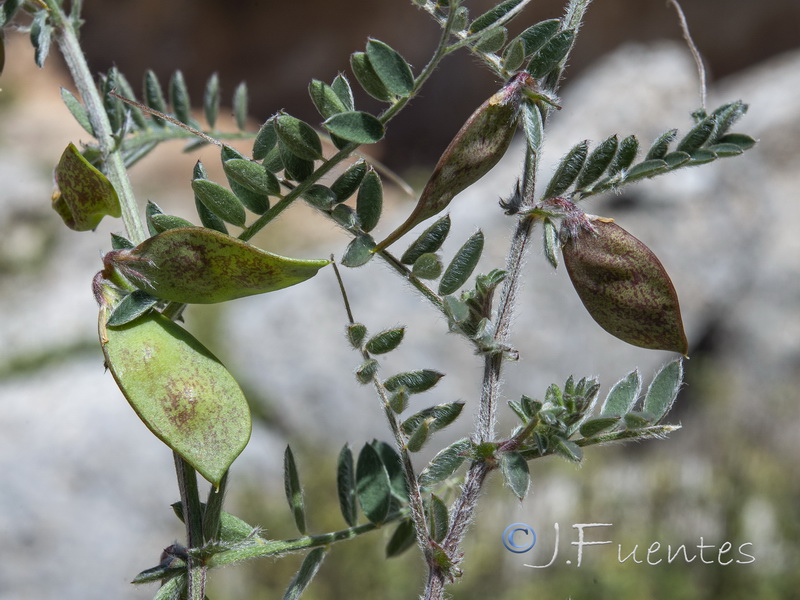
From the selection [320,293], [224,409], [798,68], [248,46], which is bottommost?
[224,409]

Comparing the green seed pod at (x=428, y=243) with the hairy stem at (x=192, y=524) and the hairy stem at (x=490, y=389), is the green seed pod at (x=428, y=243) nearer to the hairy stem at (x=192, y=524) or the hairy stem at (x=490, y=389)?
the hairy stem at (x=490, y=389)

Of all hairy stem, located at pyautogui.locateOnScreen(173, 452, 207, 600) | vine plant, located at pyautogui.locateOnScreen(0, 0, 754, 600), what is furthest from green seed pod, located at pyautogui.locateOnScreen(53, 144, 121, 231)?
hairy stem, located at pyautogui.locateOnScreen(173, 452, 207, 600)

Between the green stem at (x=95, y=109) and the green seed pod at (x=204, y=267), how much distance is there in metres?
0.06

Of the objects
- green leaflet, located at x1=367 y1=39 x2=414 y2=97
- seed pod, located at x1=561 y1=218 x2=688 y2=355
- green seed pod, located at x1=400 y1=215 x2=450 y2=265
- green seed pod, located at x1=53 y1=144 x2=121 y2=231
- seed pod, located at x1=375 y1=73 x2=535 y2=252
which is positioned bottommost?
seed pod, located at x1=561 y1=218 x2=688 y2=355

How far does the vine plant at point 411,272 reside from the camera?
0.32 metres

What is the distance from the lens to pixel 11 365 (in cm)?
373

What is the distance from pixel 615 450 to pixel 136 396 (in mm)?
3488

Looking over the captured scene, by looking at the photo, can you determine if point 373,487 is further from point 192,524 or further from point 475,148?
point 475,148

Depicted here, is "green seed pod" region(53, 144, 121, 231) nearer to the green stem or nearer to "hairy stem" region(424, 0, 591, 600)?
the green stem

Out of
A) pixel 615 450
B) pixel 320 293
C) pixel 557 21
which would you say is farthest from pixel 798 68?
pixel 557 21

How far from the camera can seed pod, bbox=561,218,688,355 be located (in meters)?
0.35

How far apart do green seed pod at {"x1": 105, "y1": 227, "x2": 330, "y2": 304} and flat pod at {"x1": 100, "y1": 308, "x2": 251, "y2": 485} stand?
0.02 metres

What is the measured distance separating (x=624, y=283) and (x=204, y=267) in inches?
7.0

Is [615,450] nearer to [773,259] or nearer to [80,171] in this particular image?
[773,259]
